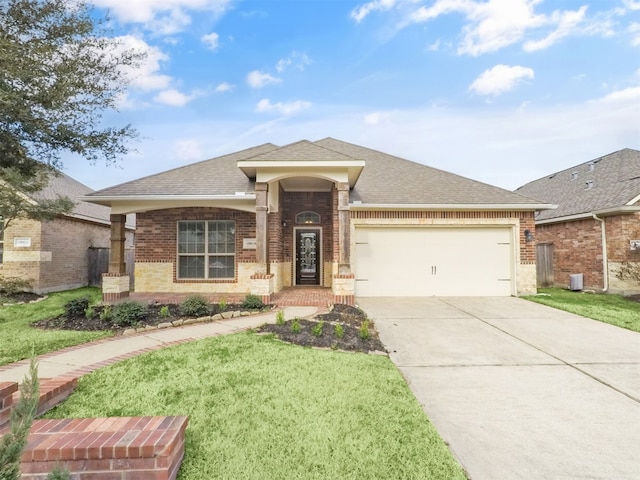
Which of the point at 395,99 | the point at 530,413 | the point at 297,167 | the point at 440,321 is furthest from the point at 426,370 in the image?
the point at 395,99

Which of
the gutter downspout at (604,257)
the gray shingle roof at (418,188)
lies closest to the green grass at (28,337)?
the gray shingle roof at (418,188)

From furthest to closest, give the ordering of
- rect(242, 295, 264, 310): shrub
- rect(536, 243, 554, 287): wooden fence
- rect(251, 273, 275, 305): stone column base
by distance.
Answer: rect(536, 243, 554, 287): wooden fence → rect(251, 273, 275, 305): stone column base → rect(242, 295, 264, 310): shrub

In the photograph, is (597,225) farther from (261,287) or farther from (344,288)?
(261,287)

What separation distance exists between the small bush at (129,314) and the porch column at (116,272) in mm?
3257

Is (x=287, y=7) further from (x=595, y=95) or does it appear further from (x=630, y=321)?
(x=630, y=321)

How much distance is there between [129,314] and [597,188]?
17235 millimetres

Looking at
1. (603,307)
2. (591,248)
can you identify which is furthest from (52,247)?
(591,248)

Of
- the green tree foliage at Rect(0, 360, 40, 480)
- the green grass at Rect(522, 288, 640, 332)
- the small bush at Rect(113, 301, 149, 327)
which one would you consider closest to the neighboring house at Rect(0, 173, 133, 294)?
the small bush at Rect(113, 301, 149, 327)

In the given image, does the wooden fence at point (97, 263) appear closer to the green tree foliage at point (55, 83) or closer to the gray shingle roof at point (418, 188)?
the green tree foliage at point (55, 83)

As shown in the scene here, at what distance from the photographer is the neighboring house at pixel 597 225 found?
11.3 m

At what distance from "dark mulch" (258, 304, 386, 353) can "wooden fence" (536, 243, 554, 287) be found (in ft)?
36.5

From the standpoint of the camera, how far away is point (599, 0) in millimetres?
7715

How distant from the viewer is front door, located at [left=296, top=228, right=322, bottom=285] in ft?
39.9

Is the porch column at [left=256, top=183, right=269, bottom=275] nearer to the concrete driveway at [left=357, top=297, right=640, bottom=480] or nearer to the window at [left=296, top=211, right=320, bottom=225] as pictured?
the concrete driveway at [left=357, top=297, right=640, bottom=480]
